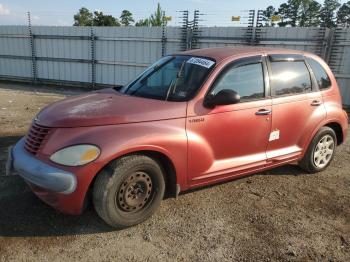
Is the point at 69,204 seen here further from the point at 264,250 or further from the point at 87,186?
the point at 264,250

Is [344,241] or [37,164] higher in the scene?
[37,164]

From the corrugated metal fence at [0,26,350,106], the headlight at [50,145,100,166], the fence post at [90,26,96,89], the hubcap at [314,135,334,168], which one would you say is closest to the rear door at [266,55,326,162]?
the hubcap at [314,135,334,168]

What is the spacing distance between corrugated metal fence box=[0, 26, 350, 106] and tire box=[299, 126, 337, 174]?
18.2 feet

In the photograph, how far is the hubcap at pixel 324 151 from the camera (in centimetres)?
517

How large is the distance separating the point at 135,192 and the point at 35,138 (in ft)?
3.74

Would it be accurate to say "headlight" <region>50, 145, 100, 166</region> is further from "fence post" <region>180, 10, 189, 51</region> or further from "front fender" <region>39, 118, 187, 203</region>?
"fence post" <region>180, 10, 189, 51</region>

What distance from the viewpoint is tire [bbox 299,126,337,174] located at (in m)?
5.05

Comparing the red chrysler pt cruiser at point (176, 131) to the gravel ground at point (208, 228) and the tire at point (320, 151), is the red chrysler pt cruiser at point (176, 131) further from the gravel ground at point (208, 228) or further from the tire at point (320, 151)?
the gravel ground at point (208, 228)

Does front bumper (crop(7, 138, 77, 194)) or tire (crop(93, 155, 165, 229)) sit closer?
front bumper (crop(7, 138, 77, 194))

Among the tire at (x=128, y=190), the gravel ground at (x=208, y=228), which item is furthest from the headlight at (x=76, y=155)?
the gravel ground at (x=208, y=228)

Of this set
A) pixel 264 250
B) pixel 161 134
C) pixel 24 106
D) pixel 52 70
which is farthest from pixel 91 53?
pixel 264 250

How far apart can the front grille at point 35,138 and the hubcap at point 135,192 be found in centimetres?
90

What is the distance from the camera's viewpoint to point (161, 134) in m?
3.53

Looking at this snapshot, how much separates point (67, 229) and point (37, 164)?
0.75 metres
